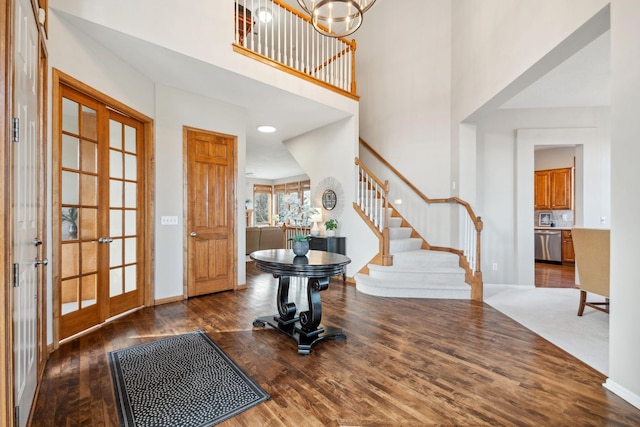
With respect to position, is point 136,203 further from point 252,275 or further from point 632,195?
point 632,195

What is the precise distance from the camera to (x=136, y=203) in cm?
365

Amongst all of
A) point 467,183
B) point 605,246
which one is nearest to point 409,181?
point 467,183

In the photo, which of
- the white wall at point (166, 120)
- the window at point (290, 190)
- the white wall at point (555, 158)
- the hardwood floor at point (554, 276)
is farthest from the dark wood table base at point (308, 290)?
the window at point (290, 190)

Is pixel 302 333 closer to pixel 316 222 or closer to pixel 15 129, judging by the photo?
pixel 15 129

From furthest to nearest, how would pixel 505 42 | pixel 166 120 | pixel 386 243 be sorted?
pixel 386 243 < pixel 166 120 < pixel 505 42

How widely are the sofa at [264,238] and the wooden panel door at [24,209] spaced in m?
6.00

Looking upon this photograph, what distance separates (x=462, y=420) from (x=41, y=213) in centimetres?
315

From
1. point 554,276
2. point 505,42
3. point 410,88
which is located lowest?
point 554,276

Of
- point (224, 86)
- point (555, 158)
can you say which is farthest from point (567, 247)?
point (224, 86)

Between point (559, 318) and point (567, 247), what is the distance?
4.75 metres

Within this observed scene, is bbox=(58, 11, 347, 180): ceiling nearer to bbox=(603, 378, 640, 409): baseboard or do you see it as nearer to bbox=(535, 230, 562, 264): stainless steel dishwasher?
bbox=(603, 378, 640, 409): baseboard

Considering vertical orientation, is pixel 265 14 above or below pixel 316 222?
above

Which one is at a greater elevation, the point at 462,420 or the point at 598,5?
the point at 598,5

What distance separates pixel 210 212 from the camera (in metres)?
4.34
